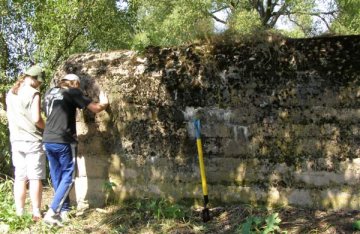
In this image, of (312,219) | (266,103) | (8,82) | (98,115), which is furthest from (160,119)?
(8,82)

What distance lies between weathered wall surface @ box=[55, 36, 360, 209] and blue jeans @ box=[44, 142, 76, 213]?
42 centimetres

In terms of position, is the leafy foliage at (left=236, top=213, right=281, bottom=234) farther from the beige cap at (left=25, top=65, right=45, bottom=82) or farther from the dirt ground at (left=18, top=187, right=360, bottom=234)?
the beige cap at (left=25, top=65, right=45, bottom=82)

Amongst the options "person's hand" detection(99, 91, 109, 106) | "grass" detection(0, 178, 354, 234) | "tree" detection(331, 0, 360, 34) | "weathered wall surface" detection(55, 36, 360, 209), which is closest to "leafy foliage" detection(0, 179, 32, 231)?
"grass" detection(0, 178, 354, 234)

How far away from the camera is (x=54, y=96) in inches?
199

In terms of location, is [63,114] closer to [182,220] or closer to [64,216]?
[64,216]

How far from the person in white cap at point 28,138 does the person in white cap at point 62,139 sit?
166 mm

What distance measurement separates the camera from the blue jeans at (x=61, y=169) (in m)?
4.95

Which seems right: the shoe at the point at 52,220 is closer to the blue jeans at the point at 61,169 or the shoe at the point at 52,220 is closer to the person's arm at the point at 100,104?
the blue jeans at the point at 61,169

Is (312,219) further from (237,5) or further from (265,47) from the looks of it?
(237,5)

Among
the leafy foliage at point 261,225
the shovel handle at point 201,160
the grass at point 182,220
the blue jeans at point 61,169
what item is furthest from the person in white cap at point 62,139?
the leafy foliage at point 261,225

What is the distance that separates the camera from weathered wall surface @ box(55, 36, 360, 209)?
14.9 ft

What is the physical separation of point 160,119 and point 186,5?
51.6 ft

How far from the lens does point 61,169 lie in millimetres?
5055

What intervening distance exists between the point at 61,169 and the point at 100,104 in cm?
87
